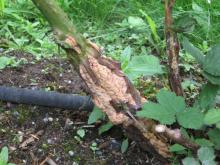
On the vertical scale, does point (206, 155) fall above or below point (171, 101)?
below

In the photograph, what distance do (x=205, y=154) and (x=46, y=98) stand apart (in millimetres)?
684

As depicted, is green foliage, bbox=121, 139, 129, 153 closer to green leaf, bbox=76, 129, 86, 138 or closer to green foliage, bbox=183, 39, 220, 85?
green leaf, bbox=76, 129, 86, 138

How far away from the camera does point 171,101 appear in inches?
57.2

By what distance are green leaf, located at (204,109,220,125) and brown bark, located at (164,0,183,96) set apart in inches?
7.2

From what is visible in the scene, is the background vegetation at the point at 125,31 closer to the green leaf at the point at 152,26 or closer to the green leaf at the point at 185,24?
the green leaf at the point at 152,26

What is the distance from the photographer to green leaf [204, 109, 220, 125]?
1394 millimetres

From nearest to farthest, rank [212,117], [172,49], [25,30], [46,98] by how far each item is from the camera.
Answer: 1. [212,117]
2. [172,49]
3. [46,98]
4. [25,30]

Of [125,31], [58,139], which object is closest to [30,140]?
[58,139]

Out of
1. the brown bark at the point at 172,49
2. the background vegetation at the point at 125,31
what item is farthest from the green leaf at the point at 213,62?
the background vegetation at the point at 125,31

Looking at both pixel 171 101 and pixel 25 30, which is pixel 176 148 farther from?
pixel 25 30

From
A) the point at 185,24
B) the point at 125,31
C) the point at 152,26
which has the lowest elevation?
the point at 125,31

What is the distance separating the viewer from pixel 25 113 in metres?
1.81

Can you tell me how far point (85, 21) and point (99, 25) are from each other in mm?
103

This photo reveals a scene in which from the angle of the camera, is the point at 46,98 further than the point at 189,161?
Yes
